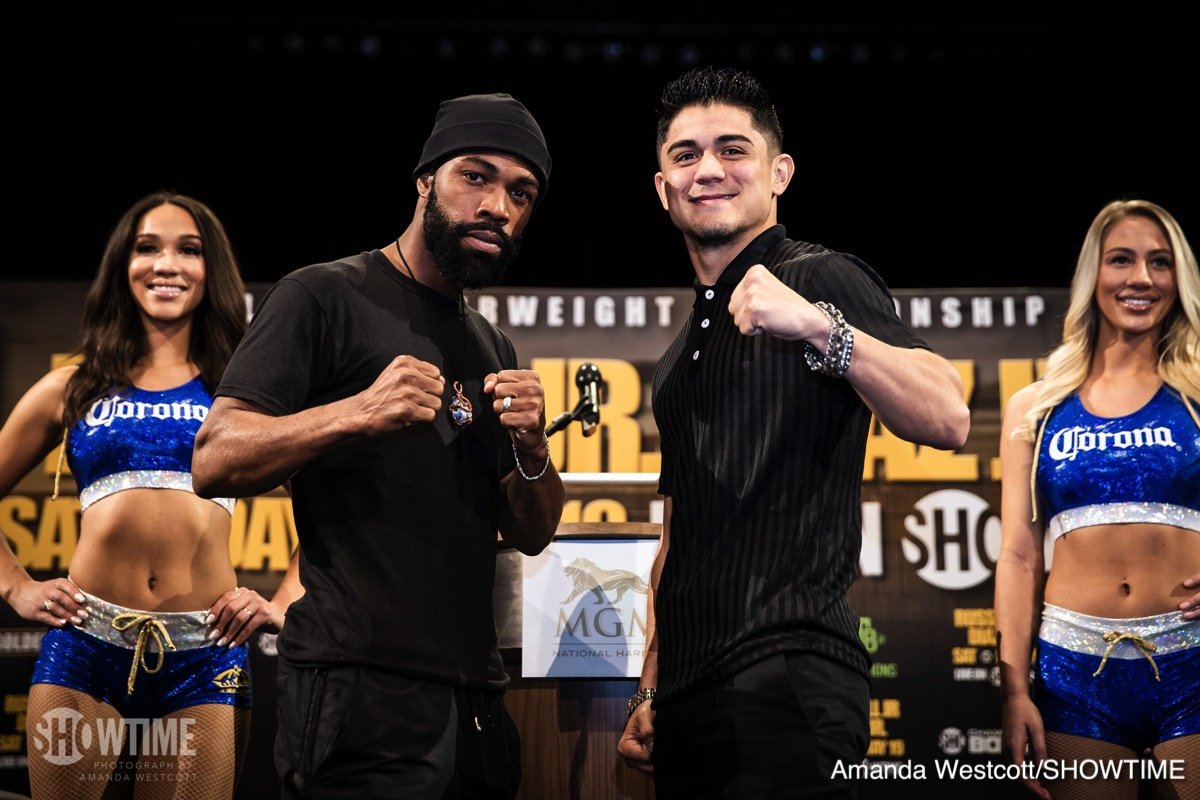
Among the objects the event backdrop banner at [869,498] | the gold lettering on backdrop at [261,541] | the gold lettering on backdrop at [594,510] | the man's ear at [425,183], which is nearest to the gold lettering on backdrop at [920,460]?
the event backdrop banner at [869,498]

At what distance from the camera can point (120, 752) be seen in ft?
8.55

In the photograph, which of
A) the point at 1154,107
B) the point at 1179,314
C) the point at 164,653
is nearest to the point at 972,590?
the point at 1179,314

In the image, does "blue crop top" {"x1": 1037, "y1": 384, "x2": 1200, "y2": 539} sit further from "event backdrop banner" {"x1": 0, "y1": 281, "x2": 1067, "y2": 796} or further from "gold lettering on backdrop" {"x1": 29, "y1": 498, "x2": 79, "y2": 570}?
"gold lettering on backdrop" {"x1": 29, "y1": 498, "x2": 79, "y2": 570}

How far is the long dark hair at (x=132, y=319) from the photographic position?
9.53 ft

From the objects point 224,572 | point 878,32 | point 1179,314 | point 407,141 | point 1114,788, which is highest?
point 878,32

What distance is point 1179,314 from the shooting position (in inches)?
113

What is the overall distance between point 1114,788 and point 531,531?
155cm

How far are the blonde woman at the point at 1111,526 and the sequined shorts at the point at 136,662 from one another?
6.66 ft

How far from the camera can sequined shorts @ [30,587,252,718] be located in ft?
8.72

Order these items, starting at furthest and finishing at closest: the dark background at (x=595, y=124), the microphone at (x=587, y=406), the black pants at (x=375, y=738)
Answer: the dark background at (x=595, y=124) < the microphone at (x=587, y=406) < the black pants at (x=375, y=738)

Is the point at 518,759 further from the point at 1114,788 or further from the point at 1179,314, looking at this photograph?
the point at 1179,314

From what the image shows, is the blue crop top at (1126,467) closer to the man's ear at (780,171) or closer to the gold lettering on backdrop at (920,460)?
the man's ear at (780,171)

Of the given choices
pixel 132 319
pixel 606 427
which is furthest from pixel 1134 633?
pixel 132 319

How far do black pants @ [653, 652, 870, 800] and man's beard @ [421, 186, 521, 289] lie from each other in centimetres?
87
